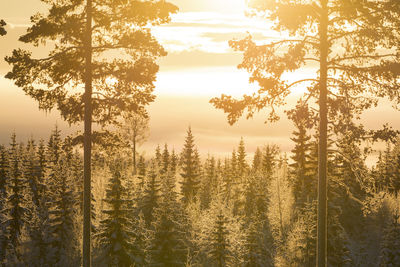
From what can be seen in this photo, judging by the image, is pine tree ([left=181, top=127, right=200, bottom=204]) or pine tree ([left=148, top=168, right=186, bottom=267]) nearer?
pine tree ([left=148, top=168, right=186, bottom=267])

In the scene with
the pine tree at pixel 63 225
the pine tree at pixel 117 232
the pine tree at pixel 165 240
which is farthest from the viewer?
the pine tree at pixel 63 225

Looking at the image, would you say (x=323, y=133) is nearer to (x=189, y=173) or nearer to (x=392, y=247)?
(x=392, y=247)

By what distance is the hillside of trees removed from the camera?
1393 inches

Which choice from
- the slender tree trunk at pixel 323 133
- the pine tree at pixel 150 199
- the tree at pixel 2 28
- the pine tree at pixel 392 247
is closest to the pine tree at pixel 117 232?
the pine tree at pixel 150 199

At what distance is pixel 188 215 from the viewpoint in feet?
149

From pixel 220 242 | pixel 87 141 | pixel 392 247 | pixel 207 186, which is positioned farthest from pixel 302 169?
pixel 87 141

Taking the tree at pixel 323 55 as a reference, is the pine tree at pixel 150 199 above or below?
below

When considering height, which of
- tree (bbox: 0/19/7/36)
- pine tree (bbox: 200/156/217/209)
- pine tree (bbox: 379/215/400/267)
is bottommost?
pine tree (bbox: 379/215/400/267)

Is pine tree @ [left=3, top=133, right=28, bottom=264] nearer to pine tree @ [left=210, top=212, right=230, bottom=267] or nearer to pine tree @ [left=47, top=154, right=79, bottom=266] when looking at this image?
pine tree @ [left=47, top=154, right=79, bottom=266]

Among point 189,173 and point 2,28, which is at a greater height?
point 2,28

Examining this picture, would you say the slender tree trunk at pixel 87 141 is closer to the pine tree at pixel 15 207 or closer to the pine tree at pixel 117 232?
the pine tree at pixel 117 232

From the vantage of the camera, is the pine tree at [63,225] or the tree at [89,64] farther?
the pine tree at [63,225]

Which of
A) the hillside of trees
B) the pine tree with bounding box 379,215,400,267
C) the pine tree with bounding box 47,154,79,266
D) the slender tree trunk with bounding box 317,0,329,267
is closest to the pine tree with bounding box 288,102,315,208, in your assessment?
the hillside of trees

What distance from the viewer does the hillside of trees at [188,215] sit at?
35.4 meters
